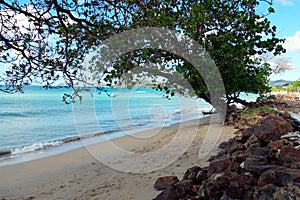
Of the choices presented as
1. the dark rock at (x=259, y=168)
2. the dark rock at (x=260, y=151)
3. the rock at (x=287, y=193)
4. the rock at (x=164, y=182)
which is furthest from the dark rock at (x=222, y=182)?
the rock at (x=164, y=182)

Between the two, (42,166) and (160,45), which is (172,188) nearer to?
(160,45)

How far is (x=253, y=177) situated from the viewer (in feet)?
9.69

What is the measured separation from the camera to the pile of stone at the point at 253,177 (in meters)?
2.45

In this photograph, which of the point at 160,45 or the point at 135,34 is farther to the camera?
the point at 160,45

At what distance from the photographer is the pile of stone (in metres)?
2.45

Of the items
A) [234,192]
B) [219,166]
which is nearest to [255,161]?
[219,166]

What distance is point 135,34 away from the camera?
4496mm

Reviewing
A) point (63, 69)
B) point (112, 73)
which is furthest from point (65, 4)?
point (112, 73)

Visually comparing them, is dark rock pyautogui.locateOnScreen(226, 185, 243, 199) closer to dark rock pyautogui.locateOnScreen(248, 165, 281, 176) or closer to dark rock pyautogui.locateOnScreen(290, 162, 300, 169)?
dark rock pyautogui.locateOnScreen(248, 165, 281, 176)

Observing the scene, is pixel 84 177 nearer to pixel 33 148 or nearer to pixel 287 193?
pixel 287 193

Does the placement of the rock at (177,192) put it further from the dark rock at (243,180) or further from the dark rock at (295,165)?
the dark rock at (295,165)

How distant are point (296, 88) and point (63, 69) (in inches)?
1994

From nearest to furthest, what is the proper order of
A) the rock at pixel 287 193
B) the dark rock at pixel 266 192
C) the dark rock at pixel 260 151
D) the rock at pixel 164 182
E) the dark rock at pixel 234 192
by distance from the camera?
1. the rock at pixel 287 193
2. the dark rock at pixel 266 192
3. the dark rock at pixel 234 192
4. the dark rock at pixel 260 151
5. the rock at pixel 164 182

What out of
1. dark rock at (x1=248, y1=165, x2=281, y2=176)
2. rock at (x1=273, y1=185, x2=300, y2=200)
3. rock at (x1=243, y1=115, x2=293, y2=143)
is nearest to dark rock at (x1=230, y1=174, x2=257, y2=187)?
dark rock at (x1=248, y1=165, x2=281, y2=176)
